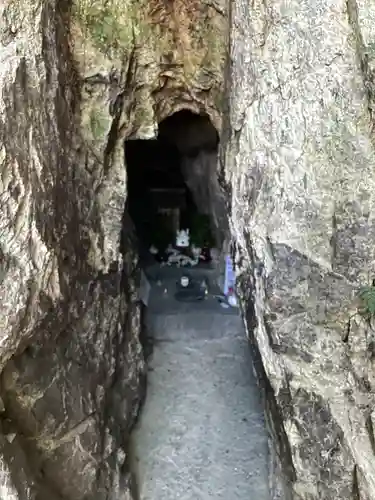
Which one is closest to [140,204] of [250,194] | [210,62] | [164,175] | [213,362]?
[164,175]

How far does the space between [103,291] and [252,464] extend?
4.15ft

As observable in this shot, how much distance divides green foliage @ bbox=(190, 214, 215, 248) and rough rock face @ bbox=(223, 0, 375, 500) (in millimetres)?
1849

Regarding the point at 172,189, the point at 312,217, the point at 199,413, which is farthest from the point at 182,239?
the point at 312,217

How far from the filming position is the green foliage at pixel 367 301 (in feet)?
7.11

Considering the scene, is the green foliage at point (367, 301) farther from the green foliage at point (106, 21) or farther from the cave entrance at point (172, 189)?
the cave entrance at point (172, 189)

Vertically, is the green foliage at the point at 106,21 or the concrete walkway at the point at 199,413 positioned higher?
the green foliage at the point at 106,21

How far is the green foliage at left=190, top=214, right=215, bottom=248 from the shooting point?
4.47m

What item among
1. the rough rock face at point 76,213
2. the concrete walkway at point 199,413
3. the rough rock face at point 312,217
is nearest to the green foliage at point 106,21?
the rough rock face at point 76,213

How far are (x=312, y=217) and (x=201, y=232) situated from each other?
2319mm

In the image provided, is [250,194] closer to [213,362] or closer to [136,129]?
[136,129]

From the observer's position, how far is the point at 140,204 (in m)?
4.52

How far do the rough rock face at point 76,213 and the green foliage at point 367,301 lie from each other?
1.13m

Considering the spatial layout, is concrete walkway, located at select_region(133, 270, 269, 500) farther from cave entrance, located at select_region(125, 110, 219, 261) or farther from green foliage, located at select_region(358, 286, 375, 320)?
green foliage, located at select_region(358, 286, 375, 320)

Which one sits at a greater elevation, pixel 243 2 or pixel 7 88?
pixel 243 2
